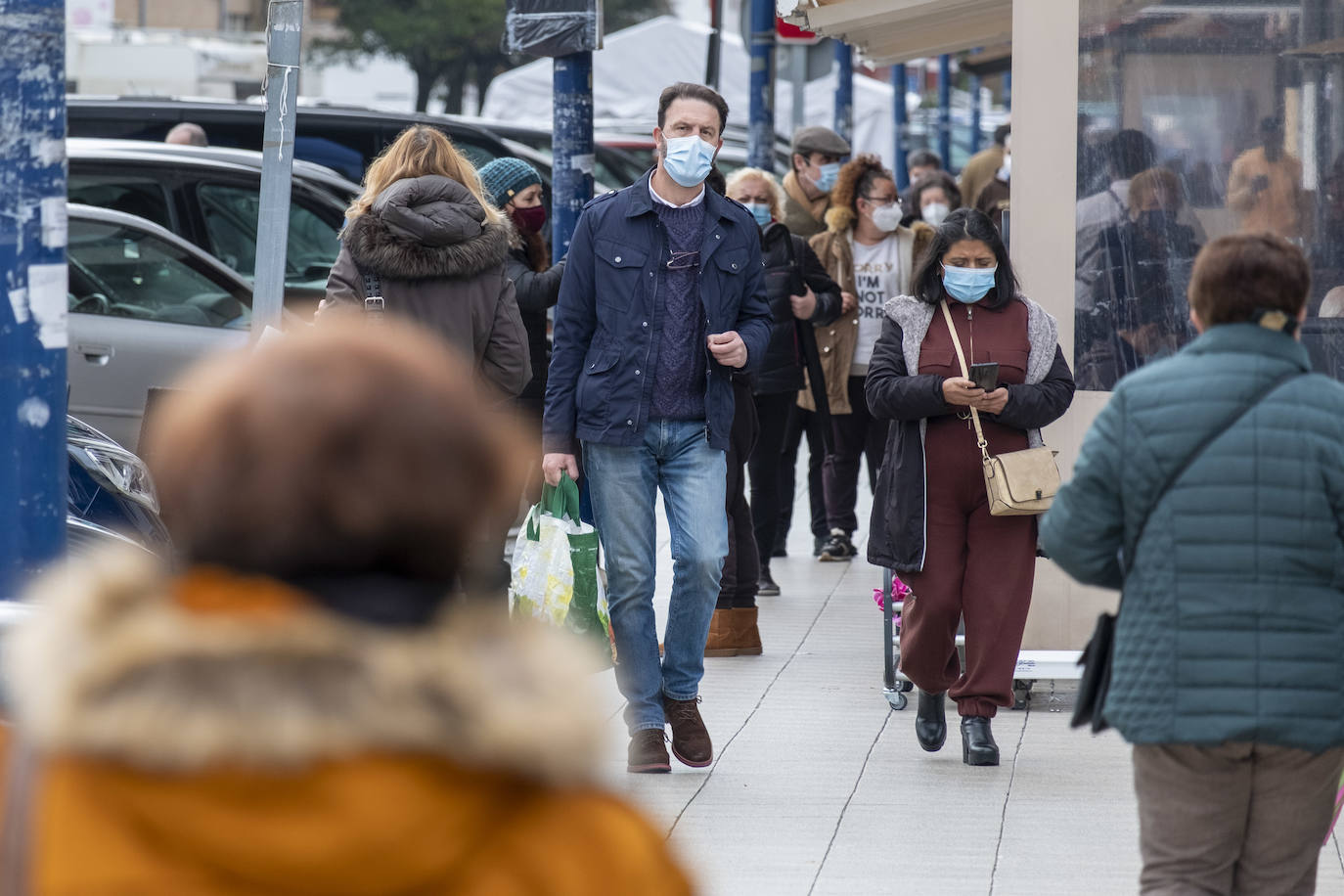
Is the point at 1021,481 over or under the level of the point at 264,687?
under

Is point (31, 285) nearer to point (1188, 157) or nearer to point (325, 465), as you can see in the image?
point (325, 465)

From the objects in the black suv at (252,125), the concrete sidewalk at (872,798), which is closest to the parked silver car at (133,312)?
the concrete sidewalk at (872,798)

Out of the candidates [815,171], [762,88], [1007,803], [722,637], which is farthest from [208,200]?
[1007,803]

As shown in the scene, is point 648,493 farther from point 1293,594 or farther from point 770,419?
point 770,419

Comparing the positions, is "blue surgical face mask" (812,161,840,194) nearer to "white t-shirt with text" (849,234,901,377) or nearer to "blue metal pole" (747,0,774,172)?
"white t-shirt with text" (849,234,901,377)

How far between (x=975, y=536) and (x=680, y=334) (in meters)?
1.07

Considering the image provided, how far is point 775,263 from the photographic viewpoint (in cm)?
798

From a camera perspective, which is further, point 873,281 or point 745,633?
point 873,281

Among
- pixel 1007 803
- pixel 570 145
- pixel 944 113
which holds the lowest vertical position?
pixel 1007 803

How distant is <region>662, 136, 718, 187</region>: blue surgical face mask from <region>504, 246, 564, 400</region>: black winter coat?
120 cm

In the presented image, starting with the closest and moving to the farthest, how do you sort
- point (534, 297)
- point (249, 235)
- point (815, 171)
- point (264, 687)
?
point (264, 687)
point (534, 297)
point (815, 171)
point (249, 235)

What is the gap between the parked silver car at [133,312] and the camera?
30.1ft

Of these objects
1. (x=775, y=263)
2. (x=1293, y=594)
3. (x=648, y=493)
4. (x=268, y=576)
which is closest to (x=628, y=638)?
(x=648, y=493)

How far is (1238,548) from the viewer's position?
333 cm
